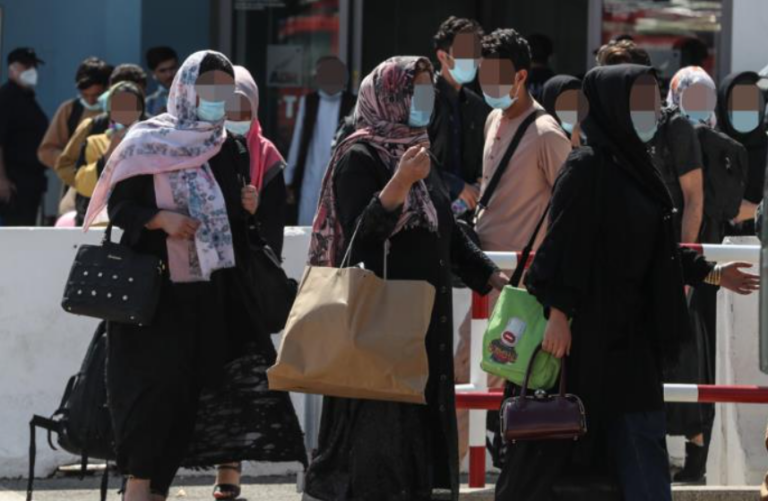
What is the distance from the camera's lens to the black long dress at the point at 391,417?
5.75 meters

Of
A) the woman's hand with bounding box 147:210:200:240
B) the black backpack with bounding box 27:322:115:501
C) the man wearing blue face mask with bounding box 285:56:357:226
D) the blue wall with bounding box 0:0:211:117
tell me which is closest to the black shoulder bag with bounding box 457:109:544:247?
the woman's hand with bounding box 147:210:200:240

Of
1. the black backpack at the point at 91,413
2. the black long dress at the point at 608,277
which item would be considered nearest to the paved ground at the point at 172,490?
the black backpack at the point at 91,413

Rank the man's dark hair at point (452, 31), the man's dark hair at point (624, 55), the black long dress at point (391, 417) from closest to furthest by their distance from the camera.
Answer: the black long dress at point (391, 417), the man's dark hair at point (624, 55), the man's dark hair at point (452, 31)

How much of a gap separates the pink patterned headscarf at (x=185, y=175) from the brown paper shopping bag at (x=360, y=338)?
0.90m

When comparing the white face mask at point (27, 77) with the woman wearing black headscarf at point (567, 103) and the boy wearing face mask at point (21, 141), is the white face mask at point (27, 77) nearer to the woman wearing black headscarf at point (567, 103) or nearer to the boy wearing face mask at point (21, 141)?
the boy wearing face mask at point (21, 141)

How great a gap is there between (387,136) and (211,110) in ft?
2.87

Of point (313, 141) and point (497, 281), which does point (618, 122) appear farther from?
point (313, 141)

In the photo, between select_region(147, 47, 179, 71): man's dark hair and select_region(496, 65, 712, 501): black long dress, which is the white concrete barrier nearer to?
select_region(496, 65, 712, 501): black long dress

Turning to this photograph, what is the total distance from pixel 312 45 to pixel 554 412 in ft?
24.5

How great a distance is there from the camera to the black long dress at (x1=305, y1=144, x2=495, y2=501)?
18.9ft

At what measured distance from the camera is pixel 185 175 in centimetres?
640

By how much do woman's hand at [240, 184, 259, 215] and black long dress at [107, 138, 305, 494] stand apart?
2 centimetres

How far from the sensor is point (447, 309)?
5906 millimetres

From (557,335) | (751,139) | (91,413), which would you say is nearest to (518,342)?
(557,335)
